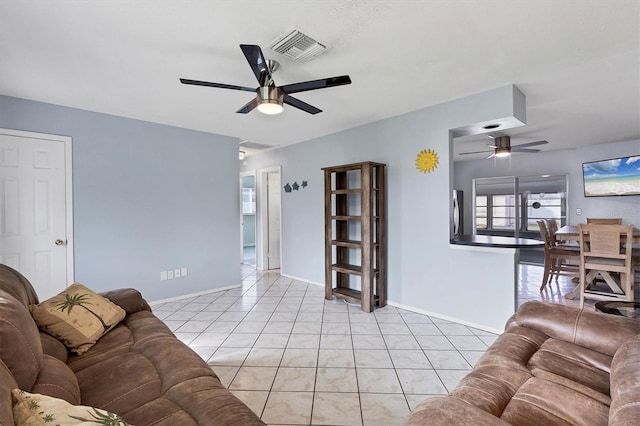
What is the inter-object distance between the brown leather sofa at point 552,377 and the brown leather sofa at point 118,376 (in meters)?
0.80

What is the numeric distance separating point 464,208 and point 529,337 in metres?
6.38

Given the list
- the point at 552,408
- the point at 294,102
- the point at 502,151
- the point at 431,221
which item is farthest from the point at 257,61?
the point at 502,151

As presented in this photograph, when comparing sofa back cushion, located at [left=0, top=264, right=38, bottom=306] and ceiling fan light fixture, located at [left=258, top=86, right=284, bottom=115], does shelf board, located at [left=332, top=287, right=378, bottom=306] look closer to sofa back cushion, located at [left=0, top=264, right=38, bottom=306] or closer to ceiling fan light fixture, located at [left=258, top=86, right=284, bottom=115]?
ceiling fan light fixture, located at [left=258, top=86, right=284, bottom=115]

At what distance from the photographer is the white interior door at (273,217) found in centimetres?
619

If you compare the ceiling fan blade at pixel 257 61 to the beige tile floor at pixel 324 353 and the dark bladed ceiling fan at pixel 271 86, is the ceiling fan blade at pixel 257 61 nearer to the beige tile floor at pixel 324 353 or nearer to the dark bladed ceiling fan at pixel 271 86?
the dark bladed ceiling fan at pixel 271 86

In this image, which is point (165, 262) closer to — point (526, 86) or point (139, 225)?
point (139, 225)

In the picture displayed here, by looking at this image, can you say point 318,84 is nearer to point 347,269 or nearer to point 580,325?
point 580,325

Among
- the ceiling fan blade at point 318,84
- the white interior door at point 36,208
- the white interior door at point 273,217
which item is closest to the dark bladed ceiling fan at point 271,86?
the ceiling fan blade at point 318,84

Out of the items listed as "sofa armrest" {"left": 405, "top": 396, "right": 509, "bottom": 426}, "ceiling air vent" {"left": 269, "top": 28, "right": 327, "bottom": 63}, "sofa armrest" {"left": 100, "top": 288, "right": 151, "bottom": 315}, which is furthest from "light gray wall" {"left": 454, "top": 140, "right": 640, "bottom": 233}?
"sofa armrest" {"left": 100, "top": 288, "right": 151, "bottom": 315}

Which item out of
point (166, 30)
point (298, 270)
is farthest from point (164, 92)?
point (298, 270)

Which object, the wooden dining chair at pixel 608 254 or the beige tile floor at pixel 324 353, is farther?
the wooden dining chair at pixel 608 254

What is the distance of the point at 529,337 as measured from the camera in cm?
167

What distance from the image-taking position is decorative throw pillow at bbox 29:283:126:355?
161cm

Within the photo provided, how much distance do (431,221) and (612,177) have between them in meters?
4.52
